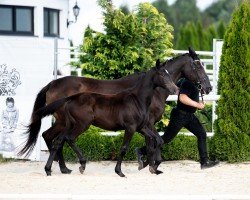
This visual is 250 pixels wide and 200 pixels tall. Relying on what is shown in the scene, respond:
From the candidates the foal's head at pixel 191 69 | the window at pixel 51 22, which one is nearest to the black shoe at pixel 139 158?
the foal's head at pixel 191 69

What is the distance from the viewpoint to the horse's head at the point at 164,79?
12641 millimetres

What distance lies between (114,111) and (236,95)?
2.80m

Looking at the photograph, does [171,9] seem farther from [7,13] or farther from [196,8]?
[7,13]

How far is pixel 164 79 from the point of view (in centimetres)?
1269

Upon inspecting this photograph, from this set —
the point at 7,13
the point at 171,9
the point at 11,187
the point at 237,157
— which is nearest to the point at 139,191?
the point at 11,187

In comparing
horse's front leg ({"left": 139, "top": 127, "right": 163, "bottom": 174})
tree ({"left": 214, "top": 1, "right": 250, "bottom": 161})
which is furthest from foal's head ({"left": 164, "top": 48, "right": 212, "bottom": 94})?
tree ({"left": 214, "top": 1, "right": 250, "bottom": 161})

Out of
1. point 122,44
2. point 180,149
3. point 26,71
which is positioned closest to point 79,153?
point 180,149

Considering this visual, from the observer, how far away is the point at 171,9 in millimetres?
95125

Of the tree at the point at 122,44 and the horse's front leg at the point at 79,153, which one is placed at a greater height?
the tree at the point at 122,44

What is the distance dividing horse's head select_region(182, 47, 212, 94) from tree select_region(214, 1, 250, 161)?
1491 mm

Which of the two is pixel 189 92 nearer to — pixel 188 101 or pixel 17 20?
pixel 188 101

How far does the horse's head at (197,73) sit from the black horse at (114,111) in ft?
2.11

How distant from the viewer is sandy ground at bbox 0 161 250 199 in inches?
417

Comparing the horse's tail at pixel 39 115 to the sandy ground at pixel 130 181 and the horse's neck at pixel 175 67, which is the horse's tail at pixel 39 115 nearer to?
the sandy ground at pixel 130 181
